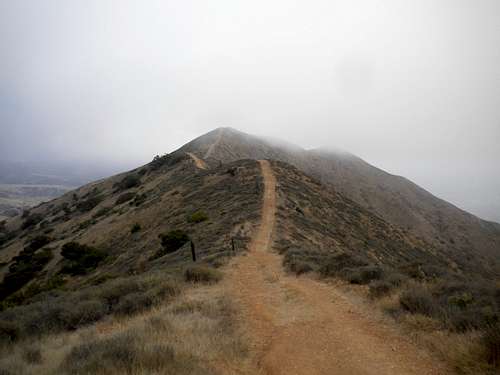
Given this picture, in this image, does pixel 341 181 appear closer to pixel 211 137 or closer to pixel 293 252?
pixel 211 137

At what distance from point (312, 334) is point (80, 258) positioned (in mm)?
23131

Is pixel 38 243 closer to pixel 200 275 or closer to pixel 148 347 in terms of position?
pixel 200 275

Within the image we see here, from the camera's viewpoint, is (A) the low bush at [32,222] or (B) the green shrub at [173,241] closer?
(B) the green shrub at [173,241]

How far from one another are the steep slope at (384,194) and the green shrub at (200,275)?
46.3m

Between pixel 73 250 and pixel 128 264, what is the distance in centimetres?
914

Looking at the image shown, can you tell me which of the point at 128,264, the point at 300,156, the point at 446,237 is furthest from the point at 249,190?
the point at 300,156

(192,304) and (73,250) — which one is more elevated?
(192,304)

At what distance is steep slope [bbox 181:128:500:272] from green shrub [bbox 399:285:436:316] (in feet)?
166

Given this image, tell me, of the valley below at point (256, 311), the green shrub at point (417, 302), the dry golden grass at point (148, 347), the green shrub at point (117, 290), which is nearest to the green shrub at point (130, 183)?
the valley below at point (256, 311)

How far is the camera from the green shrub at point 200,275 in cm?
1117

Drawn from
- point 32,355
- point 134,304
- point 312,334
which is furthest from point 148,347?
point 134,304

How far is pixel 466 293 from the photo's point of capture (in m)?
7.76

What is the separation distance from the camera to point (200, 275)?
11.2m

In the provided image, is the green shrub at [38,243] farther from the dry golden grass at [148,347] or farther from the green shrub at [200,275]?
the dry golden grass at [148,347]
